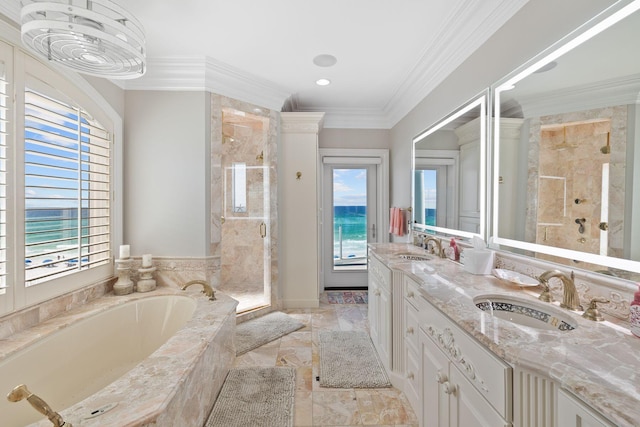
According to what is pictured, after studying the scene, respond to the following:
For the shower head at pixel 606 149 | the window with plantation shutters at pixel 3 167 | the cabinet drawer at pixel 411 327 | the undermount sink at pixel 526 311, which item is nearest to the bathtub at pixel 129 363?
the window with plantation shutters at pixel 3 167

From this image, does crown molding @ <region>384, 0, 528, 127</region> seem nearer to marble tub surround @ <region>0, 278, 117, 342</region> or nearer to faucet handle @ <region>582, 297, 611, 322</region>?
faucet handle @ <region>582, 297, 611, 322</region>

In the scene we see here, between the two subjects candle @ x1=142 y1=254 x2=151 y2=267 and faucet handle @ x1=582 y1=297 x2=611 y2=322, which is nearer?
faucet handle @ x1=582 y1=297 x2=611 y2=322

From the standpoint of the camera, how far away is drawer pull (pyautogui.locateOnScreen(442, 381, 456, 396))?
1.08 m

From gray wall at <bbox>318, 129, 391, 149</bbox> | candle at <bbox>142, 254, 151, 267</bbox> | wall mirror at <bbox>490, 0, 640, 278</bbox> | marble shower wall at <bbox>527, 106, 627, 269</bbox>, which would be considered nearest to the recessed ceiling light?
gray wall at <bbox>318, 129, 391, 149</bbox>

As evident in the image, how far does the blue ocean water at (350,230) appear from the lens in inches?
161

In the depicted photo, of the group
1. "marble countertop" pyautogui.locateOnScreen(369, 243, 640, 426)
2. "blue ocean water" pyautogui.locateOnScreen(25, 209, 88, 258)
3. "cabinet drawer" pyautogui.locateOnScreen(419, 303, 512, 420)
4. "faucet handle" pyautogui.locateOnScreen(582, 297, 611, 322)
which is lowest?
"cabinet drawer" pyautogui.locateOnScreen(419, 303, 512, 420)

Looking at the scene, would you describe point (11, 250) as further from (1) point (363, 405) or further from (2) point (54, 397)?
(1) point (363, 405)

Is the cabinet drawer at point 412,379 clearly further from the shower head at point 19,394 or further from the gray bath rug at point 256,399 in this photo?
the shower head at point 19,394

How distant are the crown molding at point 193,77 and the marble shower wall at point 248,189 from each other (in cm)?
13

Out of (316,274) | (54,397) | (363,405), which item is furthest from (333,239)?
(54,397)

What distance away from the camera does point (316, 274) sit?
3.46 metres

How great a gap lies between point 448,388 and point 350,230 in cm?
305

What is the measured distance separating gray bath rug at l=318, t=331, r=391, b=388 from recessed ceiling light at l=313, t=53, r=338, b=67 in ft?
8.61

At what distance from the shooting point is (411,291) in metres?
1.67
